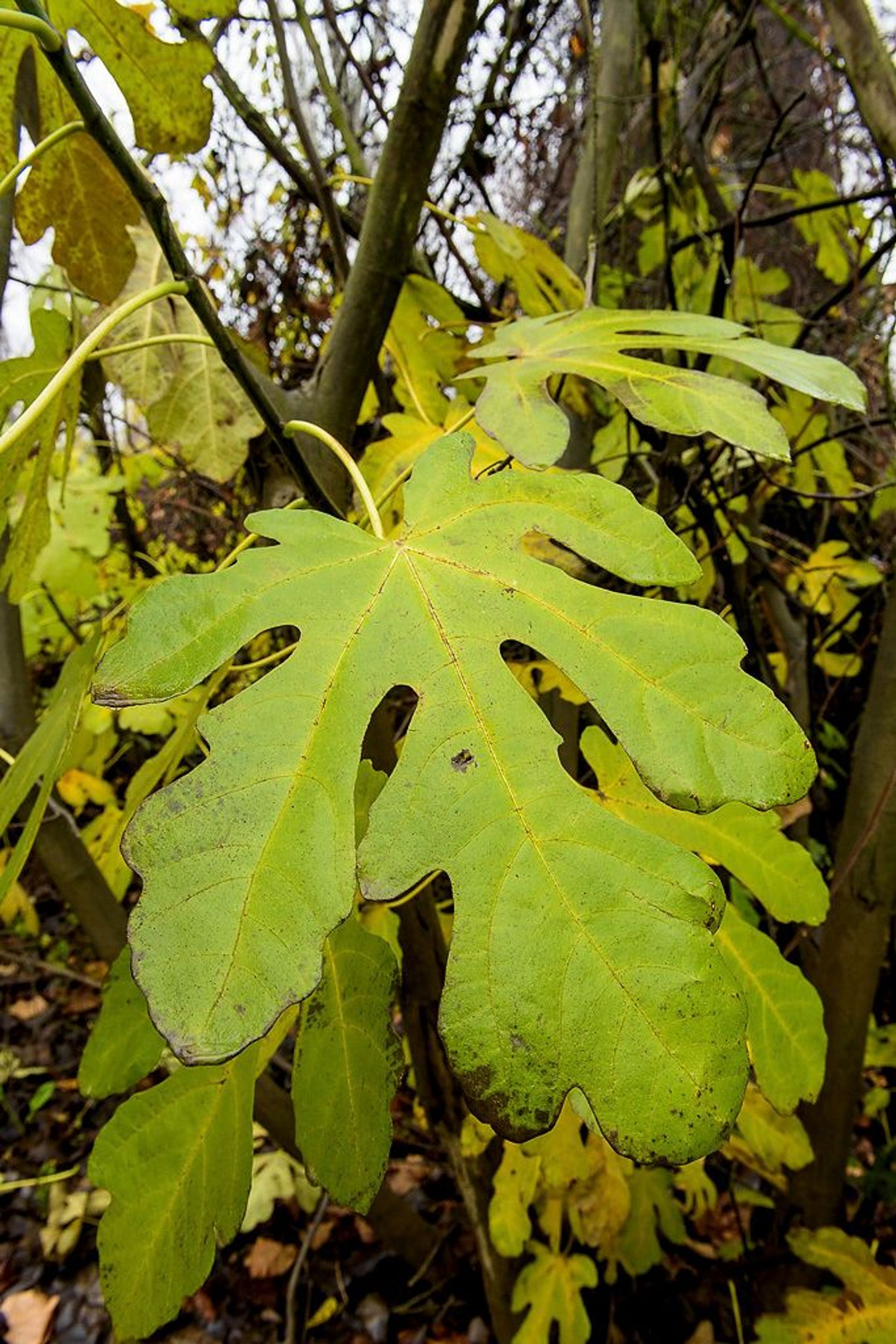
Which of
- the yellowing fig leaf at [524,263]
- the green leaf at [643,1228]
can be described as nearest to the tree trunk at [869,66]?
the yellowing fig leaf at [524,263]

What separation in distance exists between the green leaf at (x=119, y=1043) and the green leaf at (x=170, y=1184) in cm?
6

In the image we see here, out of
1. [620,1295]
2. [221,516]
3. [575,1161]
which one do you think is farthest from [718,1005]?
[221,516]

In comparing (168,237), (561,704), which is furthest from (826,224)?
(168,237)

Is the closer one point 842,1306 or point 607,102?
point 842,1306

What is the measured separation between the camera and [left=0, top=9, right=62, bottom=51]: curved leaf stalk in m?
0.61

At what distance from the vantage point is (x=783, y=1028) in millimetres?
861

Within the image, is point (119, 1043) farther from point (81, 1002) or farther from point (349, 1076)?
point (81, 1002)

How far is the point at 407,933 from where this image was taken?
1.23 m

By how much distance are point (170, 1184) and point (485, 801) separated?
533 millimetres

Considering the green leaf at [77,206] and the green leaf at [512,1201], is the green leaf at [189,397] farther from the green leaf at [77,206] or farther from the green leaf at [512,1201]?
the green leaf at [512,1201]

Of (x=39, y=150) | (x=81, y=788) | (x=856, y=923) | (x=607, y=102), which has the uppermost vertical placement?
(x=607, y=102)

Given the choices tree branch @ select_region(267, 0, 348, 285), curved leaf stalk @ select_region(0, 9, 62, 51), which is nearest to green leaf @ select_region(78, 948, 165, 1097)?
curved leaf stalk @ select_region(0, 9, 62, 51)

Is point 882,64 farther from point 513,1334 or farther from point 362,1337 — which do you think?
point 362,1337

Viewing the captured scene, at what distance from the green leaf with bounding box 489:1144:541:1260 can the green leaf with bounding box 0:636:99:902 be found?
1022mm
